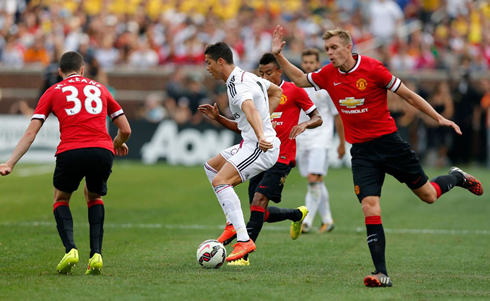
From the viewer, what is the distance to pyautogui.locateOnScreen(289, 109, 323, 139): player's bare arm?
873cm

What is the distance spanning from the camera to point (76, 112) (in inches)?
302

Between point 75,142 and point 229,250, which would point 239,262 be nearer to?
point 229,250

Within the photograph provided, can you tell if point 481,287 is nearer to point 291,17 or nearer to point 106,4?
point 291,17

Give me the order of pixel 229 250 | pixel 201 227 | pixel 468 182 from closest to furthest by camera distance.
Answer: pixel 468 182
pixel 229 250
pixel 201 227

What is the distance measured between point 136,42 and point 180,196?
12175mm

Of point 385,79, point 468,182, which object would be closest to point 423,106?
point 385,79

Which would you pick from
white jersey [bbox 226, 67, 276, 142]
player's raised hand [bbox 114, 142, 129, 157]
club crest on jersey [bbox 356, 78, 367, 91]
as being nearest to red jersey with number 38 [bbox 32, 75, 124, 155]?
player's raised hand [bbox 114, 142, 129, 157]

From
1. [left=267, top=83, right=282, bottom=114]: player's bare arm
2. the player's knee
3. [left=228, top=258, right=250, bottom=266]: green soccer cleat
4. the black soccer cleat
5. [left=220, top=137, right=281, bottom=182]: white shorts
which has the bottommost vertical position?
[left=228, top=258, right=250, bottom=266]: green soccer cleat

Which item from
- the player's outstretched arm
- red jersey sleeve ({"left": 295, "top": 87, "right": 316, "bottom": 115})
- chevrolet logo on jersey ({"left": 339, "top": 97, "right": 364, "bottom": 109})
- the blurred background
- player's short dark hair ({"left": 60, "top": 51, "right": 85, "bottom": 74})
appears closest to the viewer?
the player's outstretched arm

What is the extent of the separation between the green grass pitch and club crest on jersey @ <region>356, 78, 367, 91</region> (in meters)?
1.88

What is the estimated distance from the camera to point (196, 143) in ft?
78.0

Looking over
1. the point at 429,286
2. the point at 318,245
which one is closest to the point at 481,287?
the point at 429,286

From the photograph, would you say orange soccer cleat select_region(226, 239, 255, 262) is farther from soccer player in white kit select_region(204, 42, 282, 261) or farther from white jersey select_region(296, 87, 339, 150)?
white jersey select_region(296, 87, 339, 150)

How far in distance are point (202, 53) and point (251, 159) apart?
732 inches
